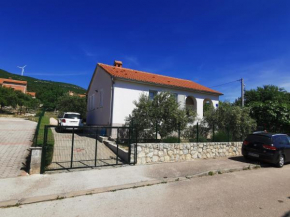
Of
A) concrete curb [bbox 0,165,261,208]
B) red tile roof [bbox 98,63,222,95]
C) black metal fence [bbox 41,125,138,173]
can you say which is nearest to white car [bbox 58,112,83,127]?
red tile roof [bbox 98,63,222,95]

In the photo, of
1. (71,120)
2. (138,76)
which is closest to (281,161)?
(138,76)

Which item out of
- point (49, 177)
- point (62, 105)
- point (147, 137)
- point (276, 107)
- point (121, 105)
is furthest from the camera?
point (62, 105)

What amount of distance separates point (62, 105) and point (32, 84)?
9002 centimetres

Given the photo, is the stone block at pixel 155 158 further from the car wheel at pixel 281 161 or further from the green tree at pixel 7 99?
the green tree at pixel 7 99

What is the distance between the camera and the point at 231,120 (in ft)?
42.1

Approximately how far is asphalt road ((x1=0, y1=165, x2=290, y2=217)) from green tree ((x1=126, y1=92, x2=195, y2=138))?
472 centimetres

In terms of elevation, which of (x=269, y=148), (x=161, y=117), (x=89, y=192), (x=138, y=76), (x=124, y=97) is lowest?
(x=89, y=192)

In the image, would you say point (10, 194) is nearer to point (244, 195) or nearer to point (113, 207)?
point (113, 207)

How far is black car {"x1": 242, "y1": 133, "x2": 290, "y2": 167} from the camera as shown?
899cm

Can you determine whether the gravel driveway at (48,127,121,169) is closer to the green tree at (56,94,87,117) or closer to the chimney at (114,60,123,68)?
the chimney at (114,60,123,68)

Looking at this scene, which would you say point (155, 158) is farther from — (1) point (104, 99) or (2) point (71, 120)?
(2) point (71, 120)

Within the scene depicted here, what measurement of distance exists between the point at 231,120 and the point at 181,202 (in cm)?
982

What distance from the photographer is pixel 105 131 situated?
1336 centimetres

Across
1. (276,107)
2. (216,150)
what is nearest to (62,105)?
(216,150)
